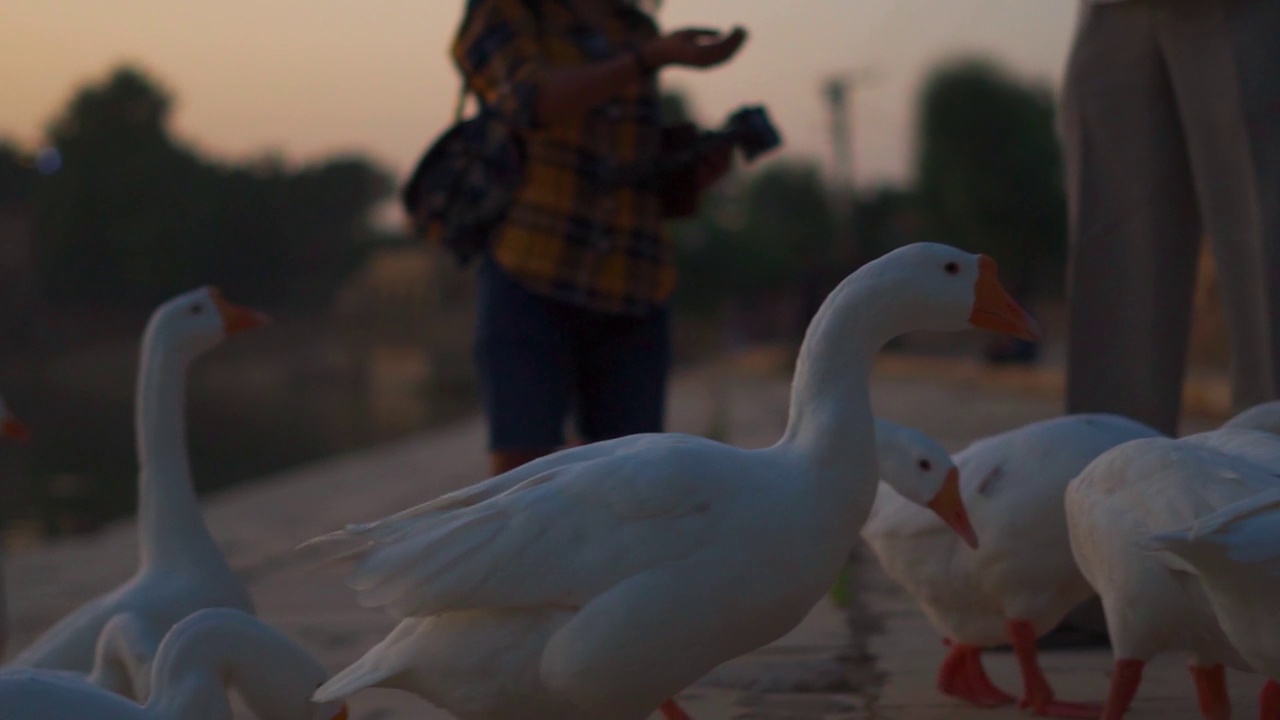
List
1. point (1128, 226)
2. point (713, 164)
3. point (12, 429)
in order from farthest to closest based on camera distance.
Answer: point (12, 429), point (1128, 226), point (713, 164)

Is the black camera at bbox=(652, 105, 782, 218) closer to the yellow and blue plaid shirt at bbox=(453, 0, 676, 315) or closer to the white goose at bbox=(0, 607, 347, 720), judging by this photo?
the yellow and blue plaid shirt at bbox=(453, 0, 676, 315)

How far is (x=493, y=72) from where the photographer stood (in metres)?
3.65

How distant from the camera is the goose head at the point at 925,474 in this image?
3.01 m

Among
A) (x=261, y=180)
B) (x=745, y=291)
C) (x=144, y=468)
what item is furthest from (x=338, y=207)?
(x=144, y=468)

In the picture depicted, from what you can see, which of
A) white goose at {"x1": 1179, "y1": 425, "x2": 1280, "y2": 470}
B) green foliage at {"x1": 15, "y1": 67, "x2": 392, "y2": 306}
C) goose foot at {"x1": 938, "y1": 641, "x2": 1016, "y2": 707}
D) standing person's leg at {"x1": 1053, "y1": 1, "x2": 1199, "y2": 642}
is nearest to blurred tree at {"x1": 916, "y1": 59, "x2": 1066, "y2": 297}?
green foliage at {"x1": 15, "y1": 67, "x2": 392, "y2": 306}

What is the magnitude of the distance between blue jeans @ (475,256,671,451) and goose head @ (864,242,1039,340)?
1.22 meters

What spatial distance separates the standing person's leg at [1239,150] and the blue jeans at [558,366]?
1.48 metres

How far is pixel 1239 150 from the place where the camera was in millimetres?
3590

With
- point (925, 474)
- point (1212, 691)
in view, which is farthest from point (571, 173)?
point (1212, 691)

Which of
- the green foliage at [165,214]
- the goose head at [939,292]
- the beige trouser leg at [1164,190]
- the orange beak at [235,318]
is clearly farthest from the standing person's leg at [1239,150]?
the green foliage at [165,214]

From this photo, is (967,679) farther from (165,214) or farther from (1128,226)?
(165,214)

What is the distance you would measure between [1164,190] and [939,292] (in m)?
1.60

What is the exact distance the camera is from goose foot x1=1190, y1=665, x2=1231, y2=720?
9.50 feet

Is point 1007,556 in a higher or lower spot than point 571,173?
lower
